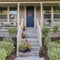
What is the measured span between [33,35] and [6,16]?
483 cm

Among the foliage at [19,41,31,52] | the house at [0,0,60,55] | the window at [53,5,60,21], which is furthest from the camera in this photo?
the window at [53,5,60,21]

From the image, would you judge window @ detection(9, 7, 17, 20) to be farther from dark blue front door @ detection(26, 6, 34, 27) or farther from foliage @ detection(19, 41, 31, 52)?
foliage @ detection(19, 41, 31, 52)

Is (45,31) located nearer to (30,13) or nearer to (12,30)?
(12,30)

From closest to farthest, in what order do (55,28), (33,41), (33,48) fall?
1. (33,48)
2. (33,41)
3. (55,28)

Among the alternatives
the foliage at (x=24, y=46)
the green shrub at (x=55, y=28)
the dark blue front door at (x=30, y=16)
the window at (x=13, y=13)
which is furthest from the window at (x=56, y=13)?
the foliage at (x=24, y=46)

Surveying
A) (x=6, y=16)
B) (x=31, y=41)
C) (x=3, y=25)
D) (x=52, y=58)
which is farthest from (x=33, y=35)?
(x=52, y=58)

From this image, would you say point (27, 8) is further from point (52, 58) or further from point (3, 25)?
point (52, 58)

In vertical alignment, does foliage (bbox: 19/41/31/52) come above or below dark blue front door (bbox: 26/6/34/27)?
below

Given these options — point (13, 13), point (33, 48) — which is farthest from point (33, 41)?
point (13, 13)

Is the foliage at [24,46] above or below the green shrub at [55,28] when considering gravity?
below

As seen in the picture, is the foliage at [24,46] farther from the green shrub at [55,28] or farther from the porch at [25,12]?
the porch at [25,12]

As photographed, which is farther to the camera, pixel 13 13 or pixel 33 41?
pixel 13 13

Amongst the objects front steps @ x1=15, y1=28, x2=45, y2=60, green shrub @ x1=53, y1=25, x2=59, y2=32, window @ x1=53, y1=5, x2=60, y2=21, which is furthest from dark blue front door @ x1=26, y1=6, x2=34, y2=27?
green shrub @ x1=53, y1=25, x2=59, y2=32

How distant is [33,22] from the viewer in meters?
22.7
